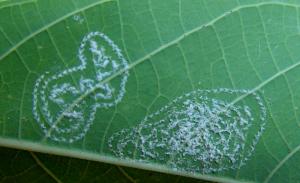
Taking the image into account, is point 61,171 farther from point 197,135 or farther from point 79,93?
point 197,135

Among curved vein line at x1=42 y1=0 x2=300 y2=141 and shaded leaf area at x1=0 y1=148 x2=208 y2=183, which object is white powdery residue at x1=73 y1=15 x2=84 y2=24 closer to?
curved vein line at x1=42 y1=0 x2=300 y2=141

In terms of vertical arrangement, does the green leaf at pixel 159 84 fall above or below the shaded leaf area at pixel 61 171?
above

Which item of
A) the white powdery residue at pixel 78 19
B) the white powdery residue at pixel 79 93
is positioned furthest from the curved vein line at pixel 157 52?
the white powdery residue at pixel 78 19

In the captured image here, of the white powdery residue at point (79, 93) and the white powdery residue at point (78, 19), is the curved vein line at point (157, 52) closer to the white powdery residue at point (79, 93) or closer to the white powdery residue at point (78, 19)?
the white powdery residue at point (79, 93)

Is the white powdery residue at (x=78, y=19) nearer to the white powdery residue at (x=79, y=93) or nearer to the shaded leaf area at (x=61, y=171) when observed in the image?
the white powdery residue at (x=79, y=93)

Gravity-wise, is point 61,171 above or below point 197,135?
below

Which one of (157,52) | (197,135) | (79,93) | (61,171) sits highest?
(157,52)

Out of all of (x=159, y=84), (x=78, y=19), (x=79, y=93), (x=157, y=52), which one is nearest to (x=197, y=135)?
(x=159, y=84)

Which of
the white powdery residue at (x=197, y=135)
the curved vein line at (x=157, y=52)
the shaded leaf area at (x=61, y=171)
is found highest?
the curved vein line at (x=157, y=52)
